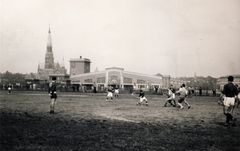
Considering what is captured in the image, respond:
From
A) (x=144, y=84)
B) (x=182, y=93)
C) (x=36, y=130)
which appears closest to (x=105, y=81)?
(x=144, y=84)

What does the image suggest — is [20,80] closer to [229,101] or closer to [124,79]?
[124,79]

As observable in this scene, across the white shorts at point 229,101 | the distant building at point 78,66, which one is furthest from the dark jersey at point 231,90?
the distant building at point 78,66

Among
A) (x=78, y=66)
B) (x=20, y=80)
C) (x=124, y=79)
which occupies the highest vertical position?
(x=78, y=66)

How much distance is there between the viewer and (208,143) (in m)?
6.09

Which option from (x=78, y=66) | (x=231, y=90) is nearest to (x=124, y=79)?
(x=78, y=66)

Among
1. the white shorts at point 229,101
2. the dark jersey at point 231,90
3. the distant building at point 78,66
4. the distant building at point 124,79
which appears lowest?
the white shorts at point 229,101

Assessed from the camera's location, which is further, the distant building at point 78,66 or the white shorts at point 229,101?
the distant building at point 78,66

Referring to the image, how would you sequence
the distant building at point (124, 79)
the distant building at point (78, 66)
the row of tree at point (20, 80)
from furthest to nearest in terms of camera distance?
the distant building at point (78, 66) < the row of tree at point (20, 80) < the distant building at point (124, 79)

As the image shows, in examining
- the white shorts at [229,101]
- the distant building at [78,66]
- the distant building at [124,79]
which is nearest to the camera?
the white shorts at [229,101]

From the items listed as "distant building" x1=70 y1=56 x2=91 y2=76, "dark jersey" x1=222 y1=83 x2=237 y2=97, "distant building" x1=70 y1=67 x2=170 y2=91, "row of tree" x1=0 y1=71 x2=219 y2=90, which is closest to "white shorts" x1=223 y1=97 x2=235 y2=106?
"dark jersey" x1=222 y1=83 x2=237 y2=97

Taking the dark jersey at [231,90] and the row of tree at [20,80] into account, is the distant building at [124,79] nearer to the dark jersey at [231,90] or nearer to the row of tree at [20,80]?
the row of tree at [20,80]

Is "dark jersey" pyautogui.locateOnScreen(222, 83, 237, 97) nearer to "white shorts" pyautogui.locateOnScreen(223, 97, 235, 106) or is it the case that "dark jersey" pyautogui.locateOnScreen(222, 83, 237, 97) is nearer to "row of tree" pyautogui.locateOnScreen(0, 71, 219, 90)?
"white shorts" pyautogui.locateOnScreen(223, 97, 235, 106)

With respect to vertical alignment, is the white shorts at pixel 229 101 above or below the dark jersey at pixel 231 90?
below

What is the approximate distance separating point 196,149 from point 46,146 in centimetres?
362
